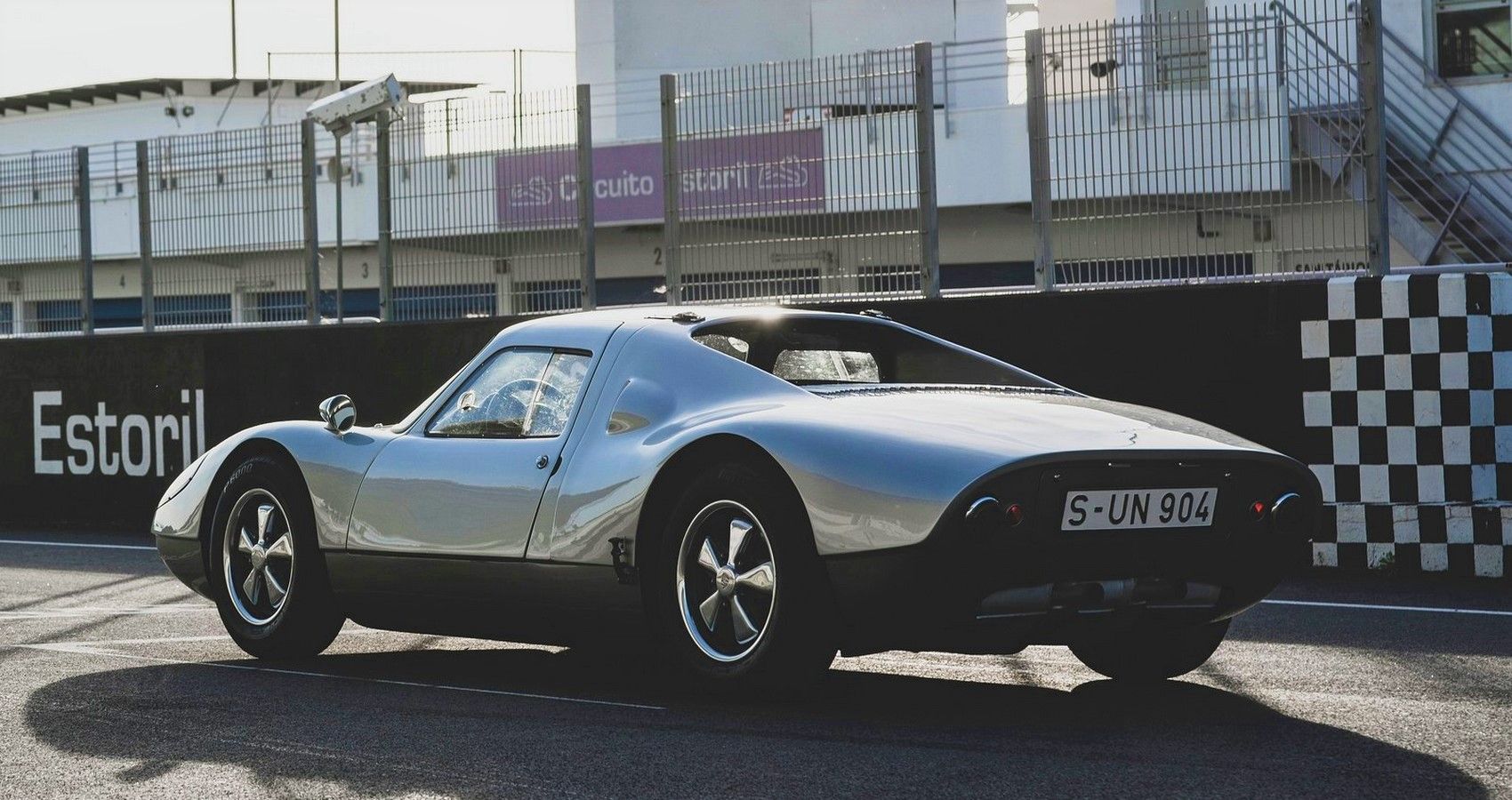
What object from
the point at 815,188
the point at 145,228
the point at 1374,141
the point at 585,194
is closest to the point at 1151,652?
the point at 1374,141

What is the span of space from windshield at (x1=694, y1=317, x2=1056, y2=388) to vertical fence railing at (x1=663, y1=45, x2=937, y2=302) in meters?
4.72

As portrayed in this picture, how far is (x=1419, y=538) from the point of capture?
9.02 m

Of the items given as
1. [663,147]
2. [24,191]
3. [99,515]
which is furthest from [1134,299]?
[24,191]

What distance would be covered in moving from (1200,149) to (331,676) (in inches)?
225

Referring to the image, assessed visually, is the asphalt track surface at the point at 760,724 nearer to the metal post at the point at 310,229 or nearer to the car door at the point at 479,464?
the car door at the point at 479,464

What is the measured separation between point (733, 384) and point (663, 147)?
6.54 metres

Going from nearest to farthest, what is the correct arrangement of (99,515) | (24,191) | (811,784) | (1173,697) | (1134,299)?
(811,784), (1173,697), (1134,299), (99,515), (24,191)

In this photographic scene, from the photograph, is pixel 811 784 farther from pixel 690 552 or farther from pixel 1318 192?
pixel 1318 192

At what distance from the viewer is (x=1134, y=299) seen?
9.99m

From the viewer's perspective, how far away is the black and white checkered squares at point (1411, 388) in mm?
8961

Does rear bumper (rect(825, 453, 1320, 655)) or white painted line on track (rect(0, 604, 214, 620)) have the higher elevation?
rear bumper (rect(825, 453, 1320, 655))

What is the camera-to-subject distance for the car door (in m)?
5.83

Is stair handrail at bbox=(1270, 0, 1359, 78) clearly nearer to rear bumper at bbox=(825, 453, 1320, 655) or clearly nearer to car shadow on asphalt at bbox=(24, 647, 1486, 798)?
car shadow on asphalt at bbox=(24, 647, 1486, 798)

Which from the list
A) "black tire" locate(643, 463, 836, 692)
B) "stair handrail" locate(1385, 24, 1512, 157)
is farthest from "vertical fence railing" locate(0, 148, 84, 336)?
"stair handrail" locate(1385, 24, 1512, 157)
